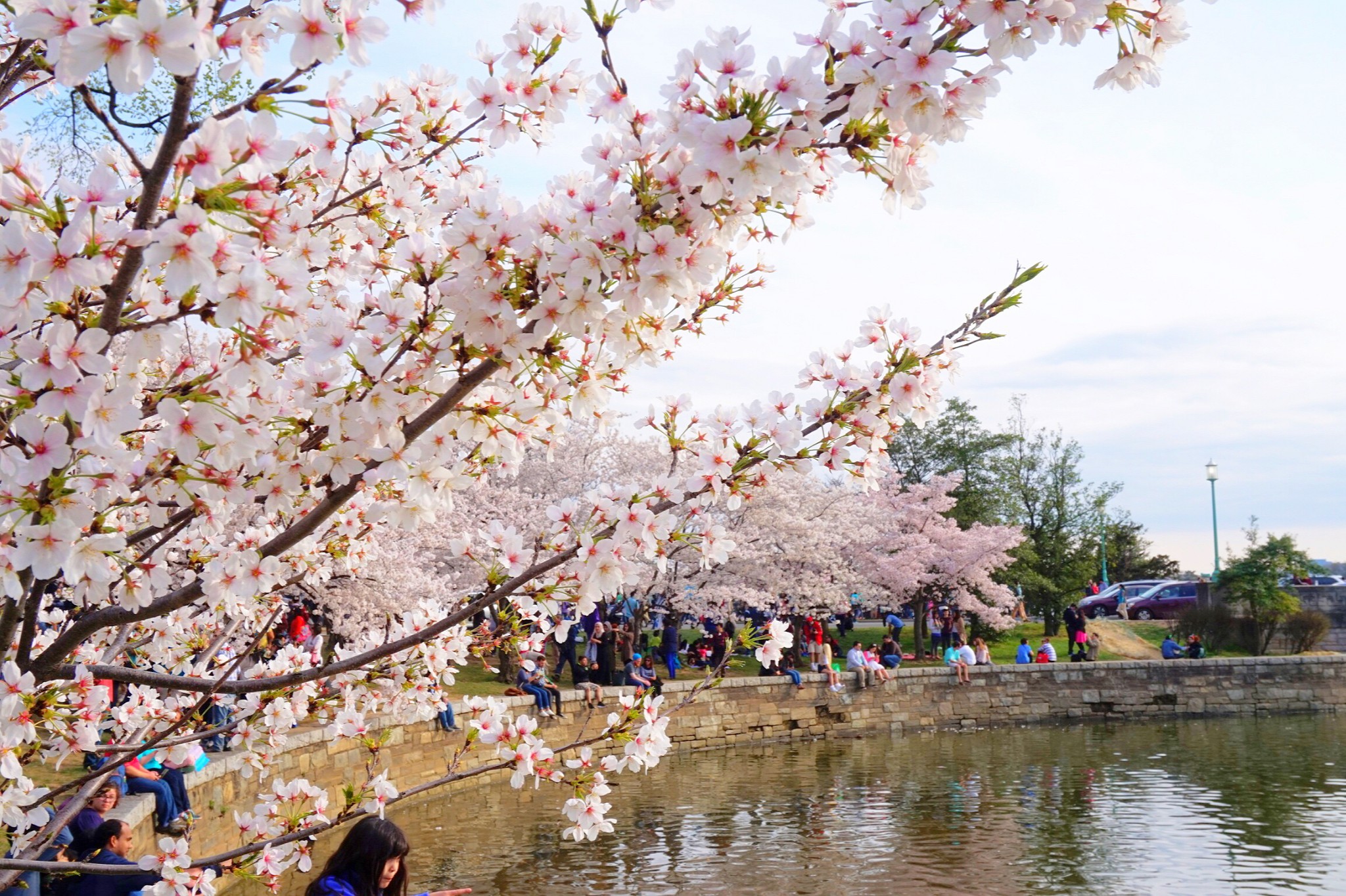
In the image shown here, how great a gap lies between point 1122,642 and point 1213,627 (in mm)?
2564

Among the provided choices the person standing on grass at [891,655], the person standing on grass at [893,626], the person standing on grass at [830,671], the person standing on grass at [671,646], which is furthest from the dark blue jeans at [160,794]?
the person standing on grass at [893,626]

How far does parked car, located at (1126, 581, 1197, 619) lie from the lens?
3625cm

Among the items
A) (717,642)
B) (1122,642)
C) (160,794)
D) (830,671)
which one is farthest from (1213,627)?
(160,794)

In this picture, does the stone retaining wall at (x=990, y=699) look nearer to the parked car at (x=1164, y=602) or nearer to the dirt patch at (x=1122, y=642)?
the dirt patch at (x=1122, y=642)

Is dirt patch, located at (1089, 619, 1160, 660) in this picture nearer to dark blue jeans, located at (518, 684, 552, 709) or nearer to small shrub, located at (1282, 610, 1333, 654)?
small shrub, located at (1282, 610, 1333, 654)

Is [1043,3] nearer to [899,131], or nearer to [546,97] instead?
[899,131]

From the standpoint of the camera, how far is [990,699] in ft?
86.3

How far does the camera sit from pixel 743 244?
2.79 m

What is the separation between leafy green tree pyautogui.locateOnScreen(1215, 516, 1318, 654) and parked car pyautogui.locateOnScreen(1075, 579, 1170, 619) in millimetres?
4439

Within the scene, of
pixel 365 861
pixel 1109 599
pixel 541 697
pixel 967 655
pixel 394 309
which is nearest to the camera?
pixel 394 309

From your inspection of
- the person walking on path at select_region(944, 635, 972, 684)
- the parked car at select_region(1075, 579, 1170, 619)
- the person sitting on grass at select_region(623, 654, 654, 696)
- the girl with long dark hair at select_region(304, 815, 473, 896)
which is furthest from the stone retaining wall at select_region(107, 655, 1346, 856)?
the girl with long dark hair at select_region(304, 815, 473, 896)

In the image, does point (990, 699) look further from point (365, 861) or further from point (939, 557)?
point (365, 861)

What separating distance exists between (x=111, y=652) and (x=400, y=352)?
205cm

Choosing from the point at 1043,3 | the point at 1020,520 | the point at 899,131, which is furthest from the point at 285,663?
the point at 1020,520
